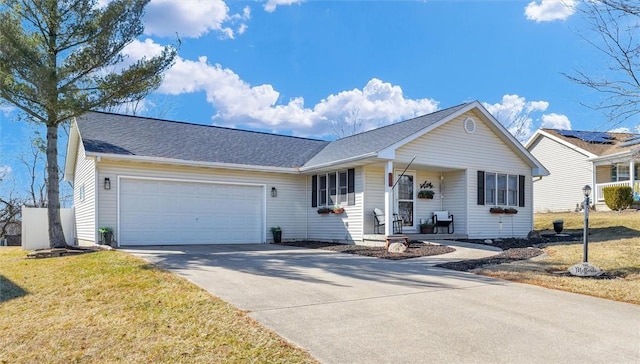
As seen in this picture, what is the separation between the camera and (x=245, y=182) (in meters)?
15.2

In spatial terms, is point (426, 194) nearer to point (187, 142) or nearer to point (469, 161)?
point (469, 161)

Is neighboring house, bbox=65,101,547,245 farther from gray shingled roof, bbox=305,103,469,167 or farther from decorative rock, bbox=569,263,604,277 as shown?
decorative rock, bbox=569,263,604,277

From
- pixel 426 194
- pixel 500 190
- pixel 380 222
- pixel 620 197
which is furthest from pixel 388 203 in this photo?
pixel 620 197

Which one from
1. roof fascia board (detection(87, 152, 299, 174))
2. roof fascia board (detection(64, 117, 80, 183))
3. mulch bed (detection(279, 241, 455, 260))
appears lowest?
mulch bed (detection(279, 241, 455, 260))

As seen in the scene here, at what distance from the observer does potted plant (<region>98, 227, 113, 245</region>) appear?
1235cm

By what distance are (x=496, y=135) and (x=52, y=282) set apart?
14.3m

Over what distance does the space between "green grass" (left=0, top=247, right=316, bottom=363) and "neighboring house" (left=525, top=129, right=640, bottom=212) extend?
2365 centimetres

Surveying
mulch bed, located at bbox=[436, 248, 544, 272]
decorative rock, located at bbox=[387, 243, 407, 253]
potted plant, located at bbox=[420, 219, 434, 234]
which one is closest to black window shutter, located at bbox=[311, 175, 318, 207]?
potted plant, located at bbox=[420, 219, 434, 234]

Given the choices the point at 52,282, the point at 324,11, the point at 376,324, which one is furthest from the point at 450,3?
the point at 52,282

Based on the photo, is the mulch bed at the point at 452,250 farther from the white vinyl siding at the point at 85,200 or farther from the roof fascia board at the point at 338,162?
the white vinyl siding at the point at 85,200

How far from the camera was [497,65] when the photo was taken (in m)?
18.9

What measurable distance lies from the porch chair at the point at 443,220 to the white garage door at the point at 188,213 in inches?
240

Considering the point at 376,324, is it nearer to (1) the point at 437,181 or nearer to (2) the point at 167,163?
(2) the point at 167,163

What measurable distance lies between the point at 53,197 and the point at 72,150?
16.6 feet
